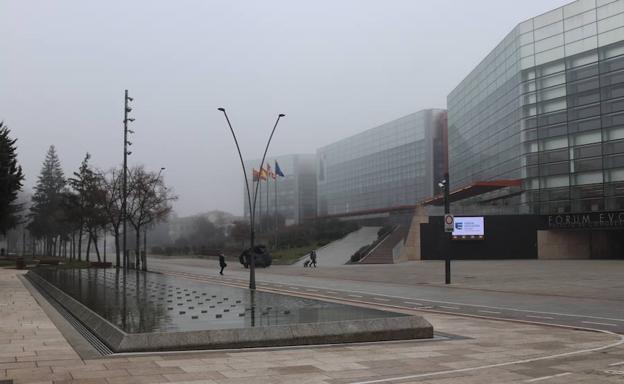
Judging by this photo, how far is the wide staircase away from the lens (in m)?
63.2

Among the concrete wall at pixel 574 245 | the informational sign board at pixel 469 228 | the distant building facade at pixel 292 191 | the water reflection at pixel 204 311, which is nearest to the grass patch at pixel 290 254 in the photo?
the informational sign board at pixel 469 228

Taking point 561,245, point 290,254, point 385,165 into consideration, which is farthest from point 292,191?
point 561,245

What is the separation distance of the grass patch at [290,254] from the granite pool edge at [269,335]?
56.0 m

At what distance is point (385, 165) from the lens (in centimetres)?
12400

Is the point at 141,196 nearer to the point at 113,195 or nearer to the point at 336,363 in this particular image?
the point at 113,195

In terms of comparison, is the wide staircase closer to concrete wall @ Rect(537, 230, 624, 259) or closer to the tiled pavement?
concrete wall @ Rect(537, 230, 624, 259)

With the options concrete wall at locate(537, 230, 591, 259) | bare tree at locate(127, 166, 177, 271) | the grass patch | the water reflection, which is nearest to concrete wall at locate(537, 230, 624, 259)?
concrete wall at locate(537, 230, 591, 259)

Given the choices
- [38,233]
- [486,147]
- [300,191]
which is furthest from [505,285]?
[300,191]

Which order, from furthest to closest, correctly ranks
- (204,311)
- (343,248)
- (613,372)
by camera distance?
(343,248) < (204,311) < (613,372)

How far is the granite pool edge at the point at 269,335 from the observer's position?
417 inches

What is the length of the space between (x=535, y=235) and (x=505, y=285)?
33005 mm

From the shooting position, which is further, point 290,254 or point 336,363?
point 290,254

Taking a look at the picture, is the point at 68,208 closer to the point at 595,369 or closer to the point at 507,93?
the point at 507,93

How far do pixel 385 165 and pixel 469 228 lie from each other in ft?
217
